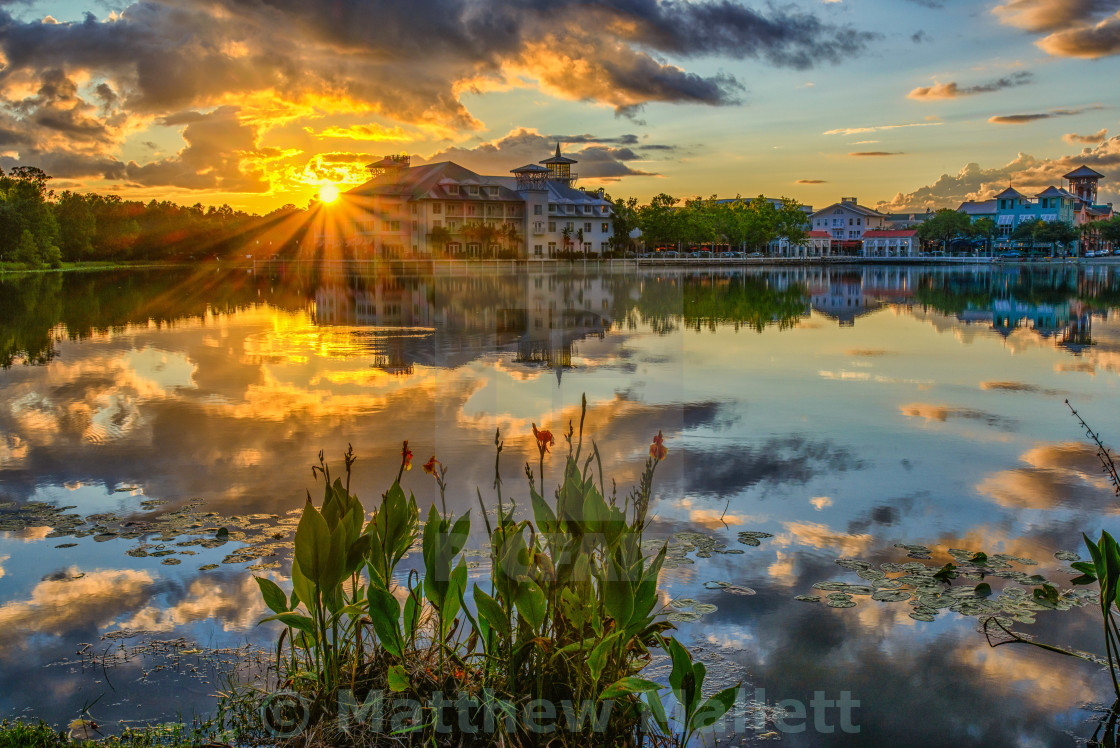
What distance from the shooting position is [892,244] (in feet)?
426

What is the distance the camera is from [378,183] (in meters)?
89.2

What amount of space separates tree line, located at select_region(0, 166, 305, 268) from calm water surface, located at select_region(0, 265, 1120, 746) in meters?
57.9

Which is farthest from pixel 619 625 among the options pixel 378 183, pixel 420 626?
pixel 378 183

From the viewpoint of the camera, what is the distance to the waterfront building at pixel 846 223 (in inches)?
5418

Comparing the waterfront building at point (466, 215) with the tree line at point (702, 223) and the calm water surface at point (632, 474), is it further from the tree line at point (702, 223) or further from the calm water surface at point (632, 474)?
the calm water surface at point (632, 474)

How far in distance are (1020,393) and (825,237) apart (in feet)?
429

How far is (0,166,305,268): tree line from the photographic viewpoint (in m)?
71.6

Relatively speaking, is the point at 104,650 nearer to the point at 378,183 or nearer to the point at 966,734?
the point at 966,734

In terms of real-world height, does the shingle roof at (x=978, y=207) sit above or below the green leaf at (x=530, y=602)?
Result: above

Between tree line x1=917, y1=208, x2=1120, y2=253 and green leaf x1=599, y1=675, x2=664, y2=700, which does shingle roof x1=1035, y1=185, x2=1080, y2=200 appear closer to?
tree line x1=917, y1=208, x2=1120, y2=253

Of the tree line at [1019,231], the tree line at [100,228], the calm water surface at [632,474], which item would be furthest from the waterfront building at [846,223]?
the calm water surface at [632,474]

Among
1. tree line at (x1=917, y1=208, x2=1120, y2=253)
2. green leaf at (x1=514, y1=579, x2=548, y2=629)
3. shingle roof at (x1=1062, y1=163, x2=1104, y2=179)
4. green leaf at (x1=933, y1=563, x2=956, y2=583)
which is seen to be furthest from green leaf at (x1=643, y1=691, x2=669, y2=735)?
shingle roof at (x1=1062, y1=163, x2=1104, y2=179)

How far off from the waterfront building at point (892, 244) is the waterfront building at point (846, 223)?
3646mm

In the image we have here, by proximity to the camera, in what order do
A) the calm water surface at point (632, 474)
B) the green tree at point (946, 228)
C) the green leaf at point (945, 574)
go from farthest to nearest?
the green tree at point (946, 228) < the green leaf at point (945, 574) < the calm water surface at point (632, 474)
